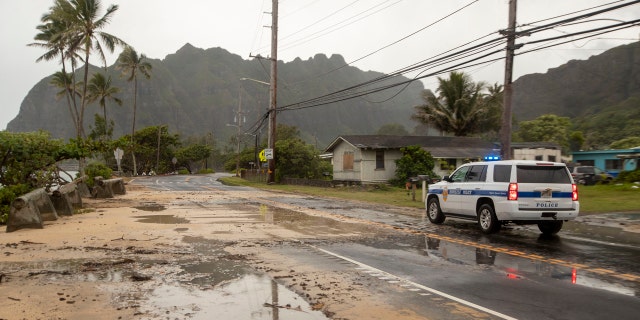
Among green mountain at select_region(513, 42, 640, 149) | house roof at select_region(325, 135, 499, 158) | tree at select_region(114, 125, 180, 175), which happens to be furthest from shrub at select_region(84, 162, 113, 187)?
green mountain at select_region(513, 42, 640, 149)

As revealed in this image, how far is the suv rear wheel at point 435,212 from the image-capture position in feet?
48.6

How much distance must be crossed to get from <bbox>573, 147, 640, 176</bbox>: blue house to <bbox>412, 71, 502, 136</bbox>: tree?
11.0 metres

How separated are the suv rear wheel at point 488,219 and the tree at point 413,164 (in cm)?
2350

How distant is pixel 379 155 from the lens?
3831 centimetres

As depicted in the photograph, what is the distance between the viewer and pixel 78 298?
20.2 feet

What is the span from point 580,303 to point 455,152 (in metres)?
35.2

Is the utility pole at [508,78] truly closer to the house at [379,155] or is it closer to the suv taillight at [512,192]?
the suv taillight at [512,192]

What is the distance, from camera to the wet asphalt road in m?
6.09

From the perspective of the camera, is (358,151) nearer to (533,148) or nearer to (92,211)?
(533,148)

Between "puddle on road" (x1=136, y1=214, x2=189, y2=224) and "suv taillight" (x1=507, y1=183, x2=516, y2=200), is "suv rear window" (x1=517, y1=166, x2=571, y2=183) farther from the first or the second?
"puddle on road" (x1=136, y1=214, x2=189, y2=224)

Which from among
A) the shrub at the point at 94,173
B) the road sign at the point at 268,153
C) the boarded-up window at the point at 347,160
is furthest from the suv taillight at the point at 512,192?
the road sign at the point at 268,153

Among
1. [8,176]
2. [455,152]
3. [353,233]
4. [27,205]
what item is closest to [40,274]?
[27,205]

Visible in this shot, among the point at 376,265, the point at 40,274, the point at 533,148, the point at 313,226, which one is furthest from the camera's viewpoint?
the point at 533,148

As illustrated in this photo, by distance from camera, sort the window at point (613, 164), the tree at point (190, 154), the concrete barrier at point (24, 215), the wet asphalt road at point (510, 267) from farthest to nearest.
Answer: the tree at point (190, 154) → the window at point (613, 164) → the concrete barrier at point (24, 215) → the wet asphalt road at point (510, 267)
